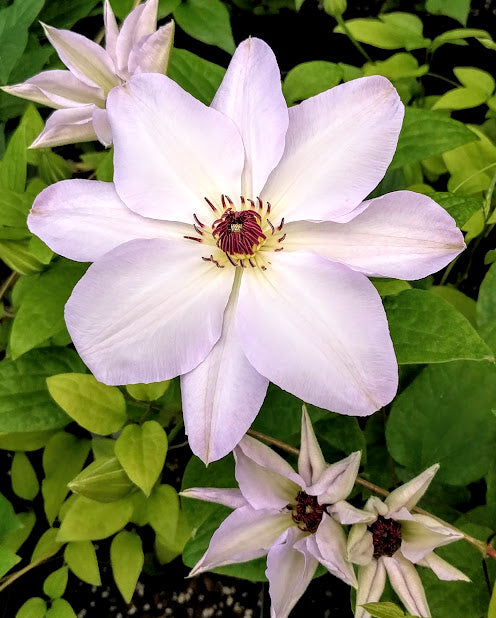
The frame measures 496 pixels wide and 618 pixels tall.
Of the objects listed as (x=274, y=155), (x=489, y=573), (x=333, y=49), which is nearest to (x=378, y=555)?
(x=489, y=573)

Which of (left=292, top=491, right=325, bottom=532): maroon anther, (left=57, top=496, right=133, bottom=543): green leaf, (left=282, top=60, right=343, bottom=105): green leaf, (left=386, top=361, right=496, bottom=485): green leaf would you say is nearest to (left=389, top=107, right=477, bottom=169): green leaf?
(left=282, top=60, right=343, bottom=105): green leaf

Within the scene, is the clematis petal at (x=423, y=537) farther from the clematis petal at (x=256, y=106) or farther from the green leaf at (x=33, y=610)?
the green leaf at (x=33, y=610)

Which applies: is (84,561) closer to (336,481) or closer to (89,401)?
(89,401)

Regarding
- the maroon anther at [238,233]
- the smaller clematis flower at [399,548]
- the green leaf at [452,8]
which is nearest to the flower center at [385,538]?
the smaller clematis flower at [399,548]

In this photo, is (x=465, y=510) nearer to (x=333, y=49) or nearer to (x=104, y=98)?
(x=104, y=98)

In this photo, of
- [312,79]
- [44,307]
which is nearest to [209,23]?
[312,79]
